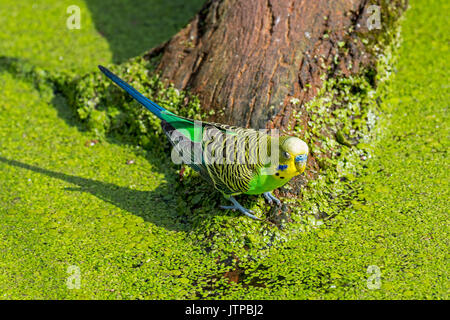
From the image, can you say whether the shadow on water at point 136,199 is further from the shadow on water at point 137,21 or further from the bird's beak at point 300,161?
the shadow on water at point 137,21

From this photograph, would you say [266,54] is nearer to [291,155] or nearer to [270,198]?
[270,198]

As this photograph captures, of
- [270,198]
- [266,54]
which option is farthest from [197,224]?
[266,54]

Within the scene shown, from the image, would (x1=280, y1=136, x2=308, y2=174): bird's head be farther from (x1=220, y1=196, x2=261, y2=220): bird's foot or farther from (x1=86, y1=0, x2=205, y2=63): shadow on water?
(x1=86, y1=0, x2=205, y2=63): shadow on water

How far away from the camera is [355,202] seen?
3652mm

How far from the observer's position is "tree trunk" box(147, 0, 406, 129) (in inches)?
154

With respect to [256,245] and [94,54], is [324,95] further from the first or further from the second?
[94,54]

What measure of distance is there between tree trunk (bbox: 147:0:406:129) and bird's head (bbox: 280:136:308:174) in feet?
2.57

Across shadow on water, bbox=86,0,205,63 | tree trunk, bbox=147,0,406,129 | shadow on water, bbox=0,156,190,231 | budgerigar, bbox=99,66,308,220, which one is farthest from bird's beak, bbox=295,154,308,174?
shadow on water, bbox=86,0,205,63

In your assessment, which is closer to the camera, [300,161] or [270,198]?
[300,161]

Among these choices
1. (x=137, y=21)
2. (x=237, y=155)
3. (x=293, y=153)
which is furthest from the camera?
(x=137, y=21)

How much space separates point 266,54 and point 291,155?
138 cm

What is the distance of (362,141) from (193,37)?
5.89 ft

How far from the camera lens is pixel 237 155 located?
3189 mm

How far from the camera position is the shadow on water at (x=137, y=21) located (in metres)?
5.77
